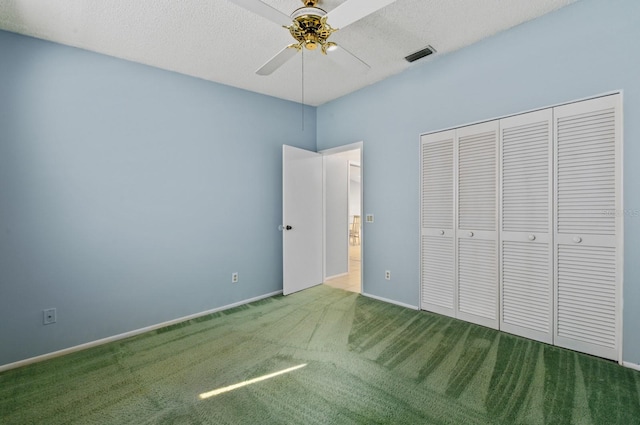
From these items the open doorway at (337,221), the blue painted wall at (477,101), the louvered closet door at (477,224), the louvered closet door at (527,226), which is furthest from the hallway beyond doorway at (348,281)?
the louvered closet door at (527,226)

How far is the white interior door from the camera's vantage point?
388 cm

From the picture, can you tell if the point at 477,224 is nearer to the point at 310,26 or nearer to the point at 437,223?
the point at 437,223

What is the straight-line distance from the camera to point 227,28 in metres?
2.39

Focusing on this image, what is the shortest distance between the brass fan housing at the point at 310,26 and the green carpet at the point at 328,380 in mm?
2371

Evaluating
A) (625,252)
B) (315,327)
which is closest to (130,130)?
(315,327)

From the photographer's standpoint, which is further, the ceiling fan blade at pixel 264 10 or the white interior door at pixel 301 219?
the white interior door at pixel 301 219

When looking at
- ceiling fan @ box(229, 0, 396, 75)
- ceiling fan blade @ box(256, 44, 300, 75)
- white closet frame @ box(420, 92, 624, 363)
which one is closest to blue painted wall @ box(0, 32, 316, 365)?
ceiling fan blade @ box(256, 44, 300, 75)

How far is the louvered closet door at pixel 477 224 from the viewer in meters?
2.73

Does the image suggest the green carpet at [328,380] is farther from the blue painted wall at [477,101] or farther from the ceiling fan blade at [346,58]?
the ceiling fan blade at [346,58]

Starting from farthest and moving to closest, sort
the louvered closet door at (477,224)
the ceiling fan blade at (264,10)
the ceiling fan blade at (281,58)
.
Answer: the louvered closet door at (477,224) < the ceiling fan blade at (281,58) < the ceiling fan blade at (264,10)

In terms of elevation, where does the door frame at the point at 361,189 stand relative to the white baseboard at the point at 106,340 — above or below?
above

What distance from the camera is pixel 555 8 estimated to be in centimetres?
228

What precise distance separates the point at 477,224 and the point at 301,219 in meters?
2.20

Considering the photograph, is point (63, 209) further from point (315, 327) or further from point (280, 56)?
point (315, 327)
